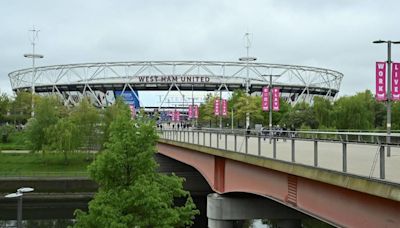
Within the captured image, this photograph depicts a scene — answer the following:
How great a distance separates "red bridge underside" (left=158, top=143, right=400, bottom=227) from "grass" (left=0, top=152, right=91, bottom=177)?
3589cm

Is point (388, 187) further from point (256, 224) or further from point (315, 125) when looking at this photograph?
point (315, 125)

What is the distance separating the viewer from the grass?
55.5 m

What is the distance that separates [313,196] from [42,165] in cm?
5263

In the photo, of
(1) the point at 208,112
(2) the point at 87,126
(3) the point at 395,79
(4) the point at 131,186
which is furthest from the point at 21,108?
(4) the point at 131,186

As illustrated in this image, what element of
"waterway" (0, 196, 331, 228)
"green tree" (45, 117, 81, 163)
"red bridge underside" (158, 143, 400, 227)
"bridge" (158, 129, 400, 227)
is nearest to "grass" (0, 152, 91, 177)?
"green tree" (45, 117, 81, 163)

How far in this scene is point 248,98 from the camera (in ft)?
274

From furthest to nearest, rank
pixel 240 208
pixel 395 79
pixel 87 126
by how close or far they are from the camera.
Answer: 1. pixel 87 126
2. pixel 395 79
3. pixel 240 208

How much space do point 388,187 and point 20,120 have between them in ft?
346

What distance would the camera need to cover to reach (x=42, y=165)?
61344 mm

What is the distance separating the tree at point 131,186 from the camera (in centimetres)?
1678

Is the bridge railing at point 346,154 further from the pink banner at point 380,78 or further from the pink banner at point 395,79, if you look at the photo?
the pink banner at point 395,79

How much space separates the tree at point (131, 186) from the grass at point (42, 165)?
3682 centimetres

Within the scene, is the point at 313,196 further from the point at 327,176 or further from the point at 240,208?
the point at 240,208

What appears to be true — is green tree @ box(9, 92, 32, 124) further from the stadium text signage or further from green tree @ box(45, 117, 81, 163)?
green tree @ box(45, 117, 81, 163)
